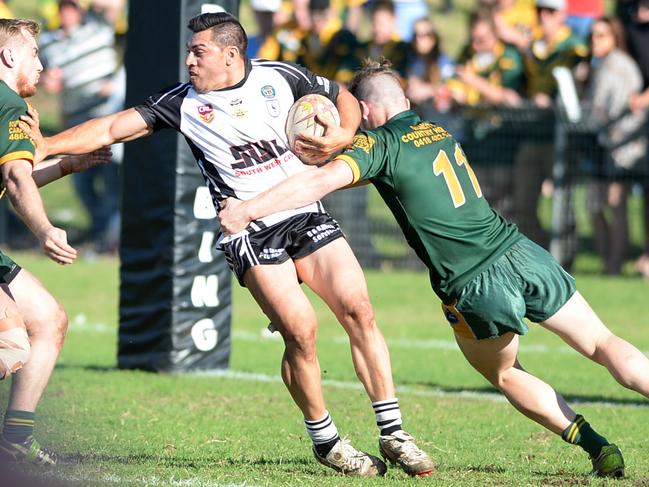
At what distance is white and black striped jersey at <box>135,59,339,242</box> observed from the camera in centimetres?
700

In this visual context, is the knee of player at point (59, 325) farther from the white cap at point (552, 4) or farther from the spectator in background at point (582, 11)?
the spectator in background at point (582, 11)

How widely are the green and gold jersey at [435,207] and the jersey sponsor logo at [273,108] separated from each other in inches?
29.3

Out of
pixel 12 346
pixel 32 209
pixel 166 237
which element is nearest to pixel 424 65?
pixel 166 237

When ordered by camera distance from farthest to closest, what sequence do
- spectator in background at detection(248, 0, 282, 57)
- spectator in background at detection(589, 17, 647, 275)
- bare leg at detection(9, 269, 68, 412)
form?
1. spectator in background at detection(248, 0, 282, 57)
2. spectator in background at detection(589, 17, 647, 275)
3. bare leg at detection(9, 269, 68, 412)

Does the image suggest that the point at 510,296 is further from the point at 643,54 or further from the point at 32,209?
the point at 643,54

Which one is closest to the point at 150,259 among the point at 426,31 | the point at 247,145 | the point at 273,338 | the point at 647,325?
the point at 273,338

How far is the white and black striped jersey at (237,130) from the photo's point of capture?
276 inches

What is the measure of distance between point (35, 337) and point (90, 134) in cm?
113

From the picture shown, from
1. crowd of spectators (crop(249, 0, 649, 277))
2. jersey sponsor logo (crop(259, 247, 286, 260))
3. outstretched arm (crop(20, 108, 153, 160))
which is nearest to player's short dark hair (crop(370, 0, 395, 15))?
crowd of spectators (crop(249, 0, 649, 277))

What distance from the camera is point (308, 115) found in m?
6.77

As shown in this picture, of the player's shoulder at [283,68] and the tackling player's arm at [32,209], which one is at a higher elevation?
the player's shoulder at [283,68]

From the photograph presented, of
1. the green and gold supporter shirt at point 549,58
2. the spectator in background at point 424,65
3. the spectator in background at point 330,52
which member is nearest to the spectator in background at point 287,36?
the spectator in background at point 330,52

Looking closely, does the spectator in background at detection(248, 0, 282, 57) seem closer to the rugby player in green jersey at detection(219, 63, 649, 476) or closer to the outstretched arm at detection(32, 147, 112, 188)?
the outstretched arm at detection(32, 147, 112, 188)

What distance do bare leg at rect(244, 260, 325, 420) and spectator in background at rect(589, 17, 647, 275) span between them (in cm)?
916
